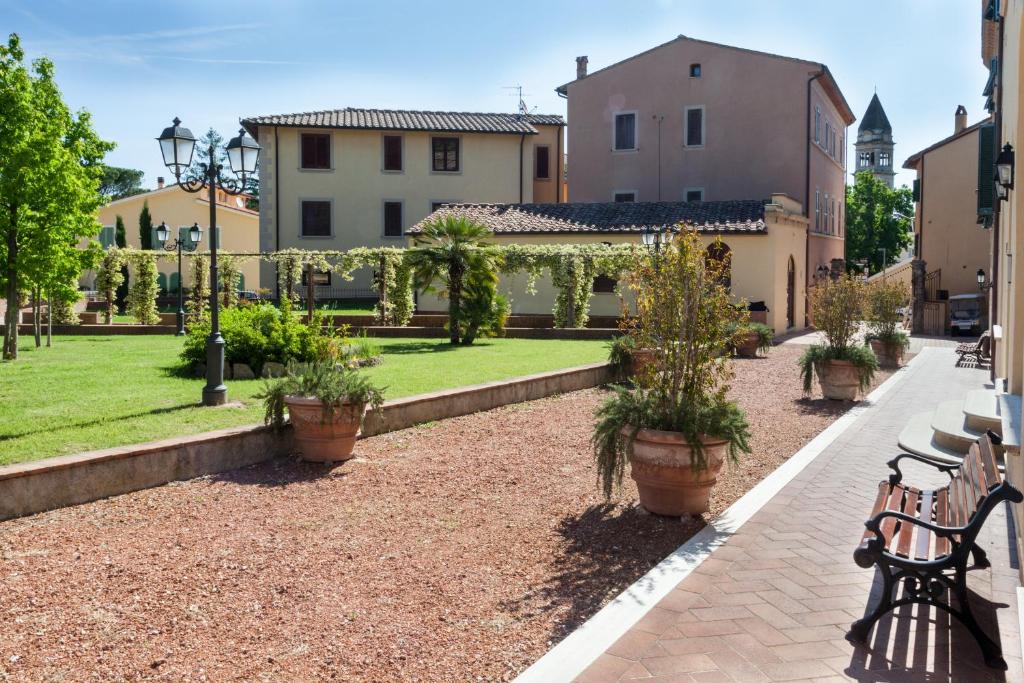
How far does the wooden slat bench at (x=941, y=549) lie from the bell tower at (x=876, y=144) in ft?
337

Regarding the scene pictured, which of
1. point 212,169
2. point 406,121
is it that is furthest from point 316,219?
point 212,169

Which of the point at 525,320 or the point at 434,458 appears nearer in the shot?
the point at 434,458

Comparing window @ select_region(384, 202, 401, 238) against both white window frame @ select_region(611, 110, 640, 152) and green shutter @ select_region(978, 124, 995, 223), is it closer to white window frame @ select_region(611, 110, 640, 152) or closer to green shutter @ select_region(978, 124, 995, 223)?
white window frame @ select_region(611, 110, 640, 152)

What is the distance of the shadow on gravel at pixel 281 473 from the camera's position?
24.5 feet

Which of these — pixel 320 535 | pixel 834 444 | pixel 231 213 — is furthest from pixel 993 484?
pixel 231 213

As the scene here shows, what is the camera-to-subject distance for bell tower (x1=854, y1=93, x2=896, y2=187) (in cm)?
9804

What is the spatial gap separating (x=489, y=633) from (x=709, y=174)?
31.2 meters

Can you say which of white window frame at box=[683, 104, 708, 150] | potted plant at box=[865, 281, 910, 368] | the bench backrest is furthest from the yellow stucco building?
the bench backrest

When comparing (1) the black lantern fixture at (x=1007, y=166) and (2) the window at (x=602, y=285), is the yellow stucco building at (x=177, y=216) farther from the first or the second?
(1) the black lantern fixture at (x=1007, y=166)

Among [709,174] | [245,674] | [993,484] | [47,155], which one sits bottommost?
[245,674]

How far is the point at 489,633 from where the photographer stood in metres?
4.35

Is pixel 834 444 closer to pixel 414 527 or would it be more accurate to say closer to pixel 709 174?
pixel 414 527

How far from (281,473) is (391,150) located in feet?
105

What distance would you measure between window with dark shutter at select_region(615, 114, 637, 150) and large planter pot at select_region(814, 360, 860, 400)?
23.5 m
